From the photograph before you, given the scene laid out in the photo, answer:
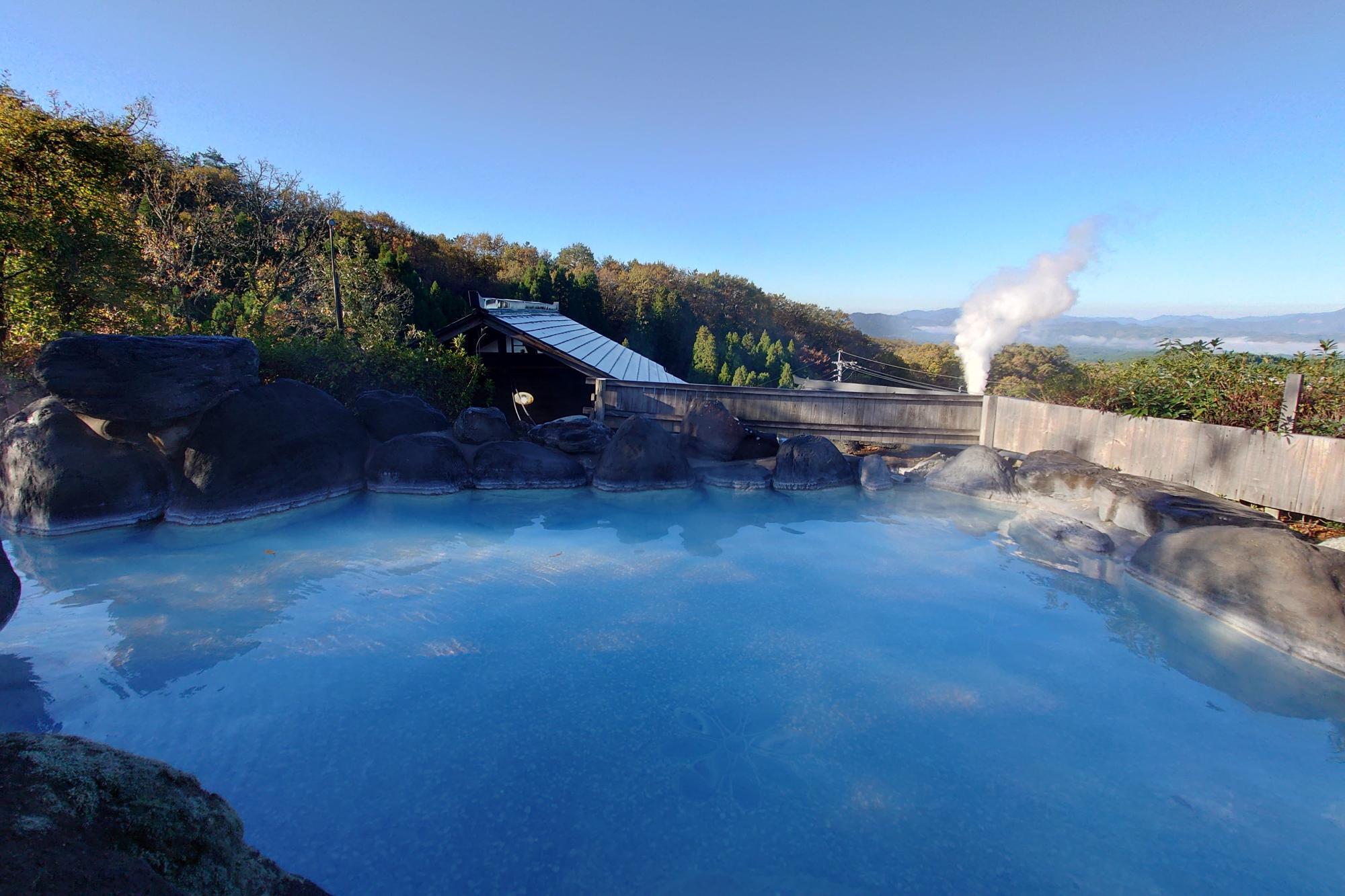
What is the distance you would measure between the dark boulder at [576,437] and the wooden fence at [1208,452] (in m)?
7.08

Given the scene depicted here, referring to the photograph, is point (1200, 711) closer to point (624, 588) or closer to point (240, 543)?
point (624, 588)

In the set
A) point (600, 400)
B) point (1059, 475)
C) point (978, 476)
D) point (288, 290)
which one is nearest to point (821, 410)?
point (978, 476)

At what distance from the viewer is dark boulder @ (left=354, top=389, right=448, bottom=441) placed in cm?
990

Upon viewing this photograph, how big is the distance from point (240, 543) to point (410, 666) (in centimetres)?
371

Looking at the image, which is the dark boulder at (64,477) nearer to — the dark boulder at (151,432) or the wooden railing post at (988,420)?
the dark boulder at (151,432)

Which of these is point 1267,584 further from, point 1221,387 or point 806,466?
point 806,466

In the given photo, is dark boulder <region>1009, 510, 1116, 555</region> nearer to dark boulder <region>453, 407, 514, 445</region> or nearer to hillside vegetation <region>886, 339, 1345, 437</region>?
hillside vegetation <region>886, 339, 1345, 437</region>

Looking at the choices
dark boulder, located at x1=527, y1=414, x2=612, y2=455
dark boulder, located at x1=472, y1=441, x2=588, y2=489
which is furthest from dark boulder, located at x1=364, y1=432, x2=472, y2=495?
dark boulder, located at x1=527, y1=414, x2=612, y2=455

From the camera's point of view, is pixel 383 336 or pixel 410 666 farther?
pixel 383 336

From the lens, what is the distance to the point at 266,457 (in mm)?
8062

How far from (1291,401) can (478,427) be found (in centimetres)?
1060

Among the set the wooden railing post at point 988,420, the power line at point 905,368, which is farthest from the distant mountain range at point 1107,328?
the wooden railing post at point 988,420

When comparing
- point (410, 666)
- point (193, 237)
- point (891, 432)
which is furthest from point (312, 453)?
point (193, 237)

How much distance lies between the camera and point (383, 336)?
1355 centimetres
